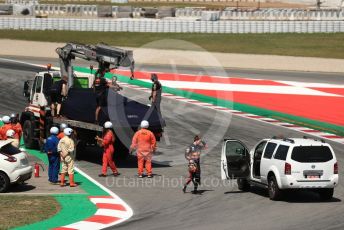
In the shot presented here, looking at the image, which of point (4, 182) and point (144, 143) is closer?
point (4, 182)

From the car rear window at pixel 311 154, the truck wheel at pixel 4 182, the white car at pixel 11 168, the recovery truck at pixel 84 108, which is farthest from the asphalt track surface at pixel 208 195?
the truck wheel at pixel 4 182

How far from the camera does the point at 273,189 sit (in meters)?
22.4

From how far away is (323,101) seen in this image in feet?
138

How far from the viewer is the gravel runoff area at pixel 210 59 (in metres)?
56.7

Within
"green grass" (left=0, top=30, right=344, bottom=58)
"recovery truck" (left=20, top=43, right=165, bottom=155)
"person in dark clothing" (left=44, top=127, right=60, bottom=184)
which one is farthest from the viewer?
"green grass" (left=0, top=30, right=344, bottom=58)

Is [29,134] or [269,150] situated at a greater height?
[269,150]

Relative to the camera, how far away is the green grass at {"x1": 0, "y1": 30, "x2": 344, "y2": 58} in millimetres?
62406

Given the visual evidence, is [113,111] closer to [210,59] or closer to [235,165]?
[235,165]

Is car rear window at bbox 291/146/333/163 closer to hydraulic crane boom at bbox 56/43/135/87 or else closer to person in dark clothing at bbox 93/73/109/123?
person in dark clothing at bbox 93/73/109/123

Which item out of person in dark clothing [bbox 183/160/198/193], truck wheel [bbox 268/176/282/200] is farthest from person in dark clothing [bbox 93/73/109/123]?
truck wheel [bbox 268/176/282/200]

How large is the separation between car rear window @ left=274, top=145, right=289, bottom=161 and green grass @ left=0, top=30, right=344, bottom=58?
3900cm

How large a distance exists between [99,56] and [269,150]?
8.65 metres

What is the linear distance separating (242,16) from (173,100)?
141 feet

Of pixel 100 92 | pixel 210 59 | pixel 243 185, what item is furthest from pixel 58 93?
pixel 210 59
